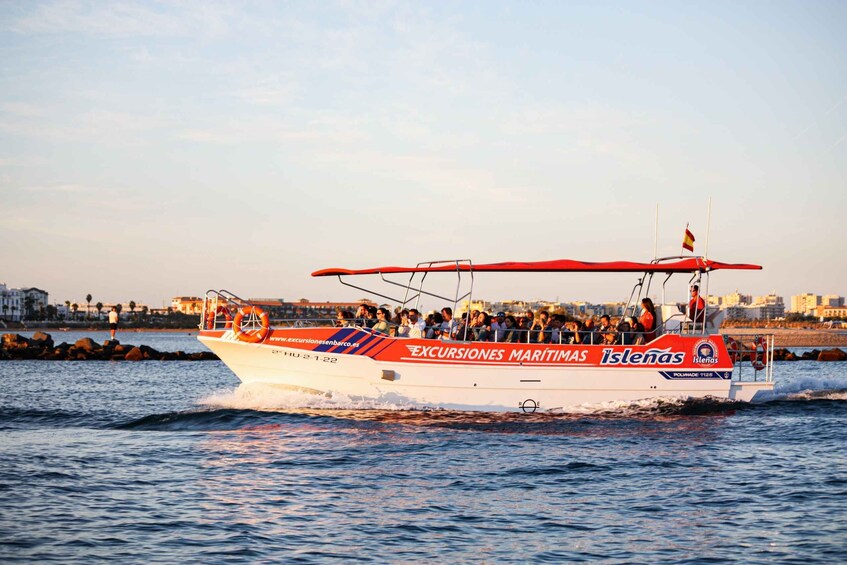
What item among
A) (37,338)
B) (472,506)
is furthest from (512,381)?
(37,338)

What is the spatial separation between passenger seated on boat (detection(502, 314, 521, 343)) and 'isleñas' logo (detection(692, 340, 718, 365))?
422cm

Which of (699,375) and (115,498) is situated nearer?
(115,498)

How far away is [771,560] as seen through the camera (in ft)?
32.0

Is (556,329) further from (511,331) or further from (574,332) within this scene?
(511,331)

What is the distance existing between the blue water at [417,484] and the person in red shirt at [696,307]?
2.15m

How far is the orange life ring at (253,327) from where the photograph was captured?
66.6 ft

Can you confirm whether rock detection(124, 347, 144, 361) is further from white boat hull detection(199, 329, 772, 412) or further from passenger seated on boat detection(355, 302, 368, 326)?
passenger seated on boat detection(355, 302, 368, 326)

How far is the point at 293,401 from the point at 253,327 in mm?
2034

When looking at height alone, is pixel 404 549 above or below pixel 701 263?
below

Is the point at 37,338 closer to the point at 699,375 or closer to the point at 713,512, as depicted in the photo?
the point at 699,375

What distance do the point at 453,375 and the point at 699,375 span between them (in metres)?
5.92

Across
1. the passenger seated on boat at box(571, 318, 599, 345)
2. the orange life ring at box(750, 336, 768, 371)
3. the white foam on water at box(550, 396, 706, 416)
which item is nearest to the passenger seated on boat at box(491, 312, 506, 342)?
the passenger seated on boat at box(571, 318, 599, 345)

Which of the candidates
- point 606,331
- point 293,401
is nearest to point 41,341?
point 293,401

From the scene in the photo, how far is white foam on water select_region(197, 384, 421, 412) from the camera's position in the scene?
20141 mm
